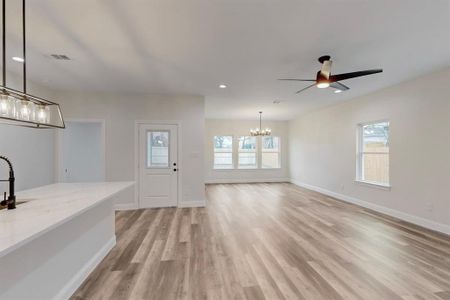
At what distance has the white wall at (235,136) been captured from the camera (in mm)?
9008

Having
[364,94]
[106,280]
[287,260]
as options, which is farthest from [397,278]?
[364,94]

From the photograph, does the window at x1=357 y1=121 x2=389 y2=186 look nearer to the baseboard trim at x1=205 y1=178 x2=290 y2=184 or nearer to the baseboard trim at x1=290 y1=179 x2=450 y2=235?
the baseboard trim at x1=290 y1=179 x2=450 y2=235

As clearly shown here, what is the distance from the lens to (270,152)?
31.3 feet

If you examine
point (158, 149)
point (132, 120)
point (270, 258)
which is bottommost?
point (270, 258)

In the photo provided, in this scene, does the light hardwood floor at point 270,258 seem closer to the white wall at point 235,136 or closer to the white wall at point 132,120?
the white wall at point 132,120

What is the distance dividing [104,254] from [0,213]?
4.91ft

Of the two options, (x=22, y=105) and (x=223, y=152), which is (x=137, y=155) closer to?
(x=22, y=105)

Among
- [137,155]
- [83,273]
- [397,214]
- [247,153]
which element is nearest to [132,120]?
[137,155]

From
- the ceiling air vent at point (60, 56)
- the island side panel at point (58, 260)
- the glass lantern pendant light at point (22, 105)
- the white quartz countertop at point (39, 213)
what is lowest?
the island side panel at point (58, 260)

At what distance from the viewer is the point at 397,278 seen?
236 cm

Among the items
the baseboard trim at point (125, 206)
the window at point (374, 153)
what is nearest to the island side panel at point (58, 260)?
the baseboard trim at point (125, 206)

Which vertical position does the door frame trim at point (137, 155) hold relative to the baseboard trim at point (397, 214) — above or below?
above

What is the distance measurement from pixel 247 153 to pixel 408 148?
5.72 metres

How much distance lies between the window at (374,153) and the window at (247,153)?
14.4ft
